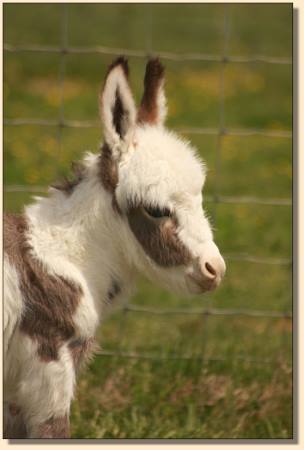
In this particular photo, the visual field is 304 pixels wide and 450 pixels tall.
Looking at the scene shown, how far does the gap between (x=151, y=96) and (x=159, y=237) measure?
62 centimetres

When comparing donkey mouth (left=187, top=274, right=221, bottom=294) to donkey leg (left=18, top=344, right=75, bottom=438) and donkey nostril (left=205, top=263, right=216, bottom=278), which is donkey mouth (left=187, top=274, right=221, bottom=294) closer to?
Result: donkey nostril (left=205, top=263, right=216, bottom=278)

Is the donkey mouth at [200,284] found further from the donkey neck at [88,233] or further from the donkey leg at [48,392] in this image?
the donkey leg at [48,392]

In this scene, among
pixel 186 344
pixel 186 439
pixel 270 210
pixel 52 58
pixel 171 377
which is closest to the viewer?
pixel 186 439

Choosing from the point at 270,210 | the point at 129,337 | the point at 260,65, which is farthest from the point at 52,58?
the point at 129,337

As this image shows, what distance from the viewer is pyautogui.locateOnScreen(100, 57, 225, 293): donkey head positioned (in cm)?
308

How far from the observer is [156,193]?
Answer: 310 centimetres

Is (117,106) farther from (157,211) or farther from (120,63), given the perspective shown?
(157,211)

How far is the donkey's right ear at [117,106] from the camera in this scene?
304 cm

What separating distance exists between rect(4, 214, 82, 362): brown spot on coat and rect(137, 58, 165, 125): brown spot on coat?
74 centimetres

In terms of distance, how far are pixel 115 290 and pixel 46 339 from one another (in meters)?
0.40

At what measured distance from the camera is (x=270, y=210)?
769 centimetres

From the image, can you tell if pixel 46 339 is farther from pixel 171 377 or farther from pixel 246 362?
pixel 246 362

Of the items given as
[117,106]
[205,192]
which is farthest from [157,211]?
[205,192]

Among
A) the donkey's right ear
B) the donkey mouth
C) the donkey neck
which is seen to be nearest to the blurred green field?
the donkey neck
